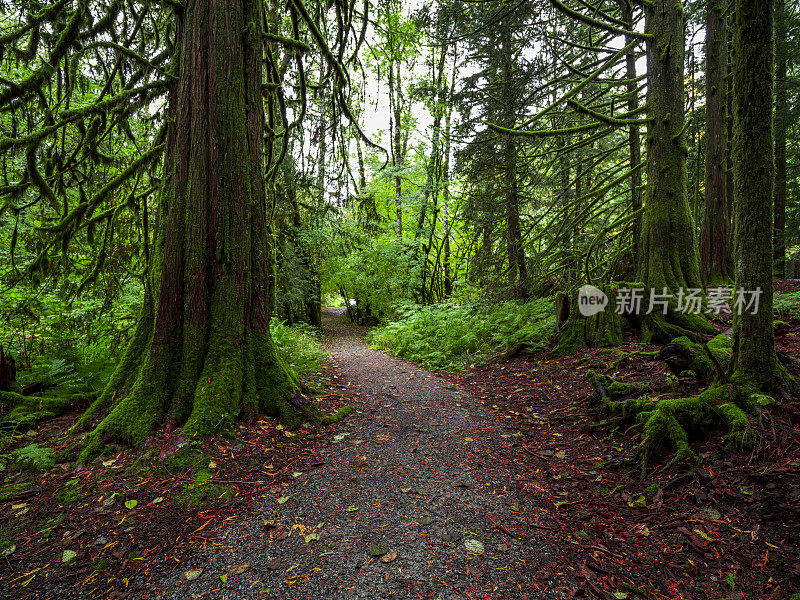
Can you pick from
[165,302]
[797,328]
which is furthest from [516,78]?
[165,302]

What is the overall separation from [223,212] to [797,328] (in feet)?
23.5

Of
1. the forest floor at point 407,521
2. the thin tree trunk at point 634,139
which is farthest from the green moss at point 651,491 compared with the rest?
the thin tree trunk at point 634,139

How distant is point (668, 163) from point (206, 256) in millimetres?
6751

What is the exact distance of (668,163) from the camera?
573cm

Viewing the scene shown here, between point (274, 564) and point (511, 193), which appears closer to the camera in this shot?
point (274, 564)

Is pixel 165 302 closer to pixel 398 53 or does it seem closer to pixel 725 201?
pixel 398 53

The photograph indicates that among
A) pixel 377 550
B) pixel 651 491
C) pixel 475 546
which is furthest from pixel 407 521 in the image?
pixel 651 491

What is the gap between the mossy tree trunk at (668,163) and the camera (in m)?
5.61

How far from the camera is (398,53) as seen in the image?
581 cm

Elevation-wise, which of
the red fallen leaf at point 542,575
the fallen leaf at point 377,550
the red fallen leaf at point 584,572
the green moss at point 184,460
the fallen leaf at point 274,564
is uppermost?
the green moss at point 184,460

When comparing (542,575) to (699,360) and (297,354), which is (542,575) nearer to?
(699,360)

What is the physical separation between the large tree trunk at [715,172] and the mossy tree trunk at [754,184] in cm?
566
